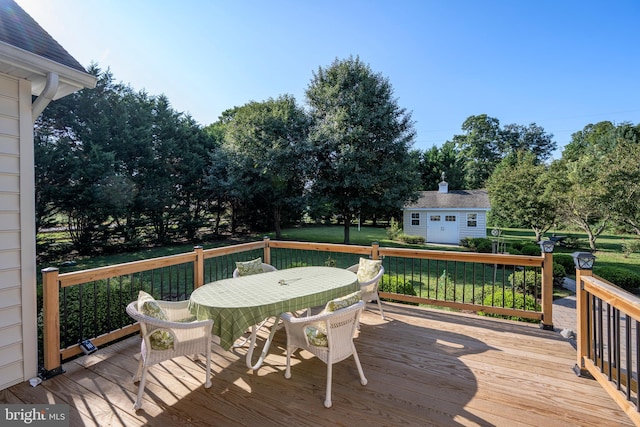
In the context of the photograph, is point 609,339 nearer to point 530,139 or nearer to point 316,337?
point 316,337

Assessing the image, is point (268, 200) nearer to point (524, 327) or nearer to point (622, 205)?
point (524, 327)

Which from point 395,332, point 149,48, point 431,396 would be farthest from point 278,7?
point 431,396

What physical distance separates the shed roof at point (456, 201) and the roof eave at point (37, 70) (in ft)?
48.0

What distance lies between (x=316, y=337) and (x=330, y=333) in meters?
0.15

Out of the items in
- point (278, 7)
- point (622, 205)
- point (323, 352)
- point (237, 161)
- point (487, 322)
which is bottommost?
point (487, 322)

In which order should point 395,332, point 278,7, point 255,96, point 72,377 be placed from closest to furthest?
point 72,377 → point 395,332 → point 278,7 → point 255,96

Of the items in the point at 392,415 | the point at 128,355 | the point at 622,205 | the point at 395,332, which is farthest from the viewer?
the point at 622,205

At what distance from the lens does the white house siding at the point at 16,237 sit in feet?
7.82

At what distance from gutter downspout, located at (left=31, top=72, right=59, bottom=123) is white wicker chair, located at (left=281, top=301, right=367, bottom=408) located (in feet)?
9.09

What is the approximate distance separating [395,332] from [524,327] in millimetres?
1648

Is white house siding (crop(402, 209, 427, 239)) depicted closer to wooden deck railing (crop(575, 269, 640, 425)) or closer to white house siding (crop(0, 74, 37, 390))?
wooden deck railing (crop(575, 269, 640, 425))

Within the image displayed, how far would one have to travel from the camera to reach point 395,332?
3475 millimetres

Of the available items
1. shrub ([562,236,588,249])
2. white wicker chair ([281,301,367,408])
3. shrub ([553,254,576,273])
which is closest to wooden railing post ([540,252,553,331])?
white wicker chair ([281,301,367,408])

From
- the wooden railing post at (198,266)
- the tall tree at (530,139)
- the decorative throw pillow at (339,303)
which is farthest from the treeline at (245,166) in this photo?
the tall tree at (530,139)
